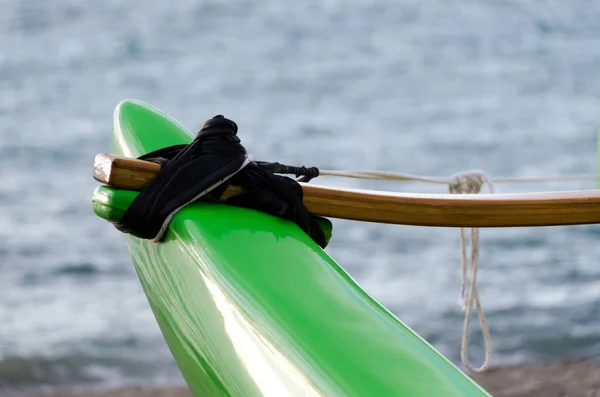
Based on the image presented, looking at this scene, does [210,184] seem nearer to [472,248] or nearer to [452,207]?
[452,207]

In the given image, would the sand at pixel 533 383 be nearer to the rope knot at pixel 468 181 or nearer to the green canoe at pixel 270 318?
the rope knot at pixel 468 181

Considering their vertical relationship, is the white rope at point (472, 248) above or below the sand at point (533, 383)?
above

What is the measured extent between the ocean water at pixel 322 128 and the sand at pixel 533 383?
108mm

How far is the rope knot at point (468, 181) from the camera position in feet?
6.60

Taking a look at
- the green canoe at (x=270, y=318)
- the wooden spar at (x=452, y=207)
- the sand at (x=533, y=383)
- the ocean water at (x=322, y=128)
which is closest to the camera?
the green canoe at (x=270, y=318)

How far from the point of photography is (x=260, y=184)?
131 centimetres

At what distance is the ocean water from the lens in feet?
12.1

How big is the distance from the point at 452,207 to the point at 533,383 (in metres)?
1.78

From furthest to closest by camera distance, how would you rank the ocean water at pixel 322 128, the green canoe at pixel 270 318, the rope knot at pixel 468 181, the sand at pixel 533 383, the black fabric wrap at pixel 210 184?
the ocean water at pixel 322 128 < the sand at pixel 533 383 < the rope knot at pixel 468 181 < the black fabric wrap at pixel 210 184 < the green canoe at pixel 270 318

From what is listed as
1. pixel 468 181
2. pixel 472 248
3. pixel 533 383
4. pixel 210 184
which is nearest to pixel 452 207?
pixel 210 184

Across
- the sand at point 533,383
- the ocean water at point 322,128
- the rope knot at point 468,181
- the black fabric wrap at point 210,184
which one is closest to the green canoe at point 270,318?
the black fabric wrap at point 210,184

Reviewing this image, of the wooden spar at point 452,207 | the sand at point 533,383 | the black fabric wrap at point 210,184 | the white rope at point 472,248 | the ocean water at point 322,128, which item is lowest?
the ocean water at point 322,128

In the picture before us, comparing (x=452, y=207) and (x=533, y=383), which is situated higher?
(x=452, y=207)

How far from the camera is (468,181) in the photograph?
2018 millimetres
